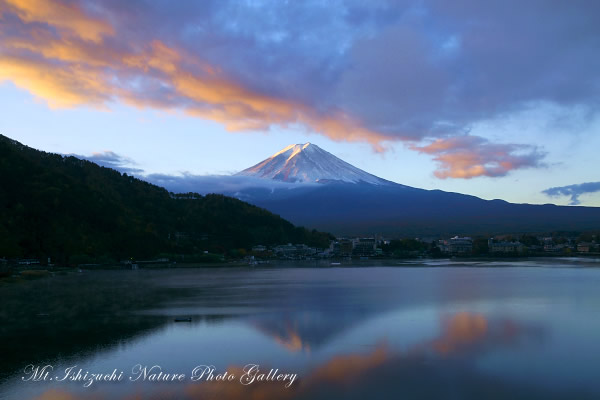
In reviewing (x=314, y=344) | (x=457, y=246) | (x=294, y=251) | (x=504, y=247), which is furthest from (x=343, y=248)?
(x=314, y=344)

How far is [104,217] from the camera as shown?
160 feet

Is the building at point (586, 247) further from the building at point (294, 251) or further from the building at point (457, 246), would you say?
the building at point (294, 251)

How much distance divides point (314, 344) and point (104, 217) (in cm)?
4129

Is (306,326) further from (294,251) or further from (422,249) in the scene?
(422,249)

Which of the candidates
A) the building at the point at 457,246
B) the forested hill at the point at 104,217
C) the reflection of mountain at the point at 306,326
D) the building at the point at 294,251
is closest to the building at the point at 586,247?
the building at the point at 457,246

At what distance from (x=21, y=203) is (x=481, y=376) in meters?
40.0

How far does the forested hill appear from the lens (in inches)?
1592

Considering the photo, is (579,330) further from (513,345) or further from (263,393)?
(263,393)

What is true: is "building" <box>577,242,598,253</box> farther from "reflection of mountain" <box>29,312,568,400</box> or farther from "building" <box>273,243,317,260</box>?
"reflection of mountain" <box>29,312,568,400</box>

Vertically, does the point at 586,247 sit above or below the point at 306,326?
above

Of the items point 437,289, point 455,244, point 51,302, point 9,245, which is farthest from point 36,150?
point 455,244

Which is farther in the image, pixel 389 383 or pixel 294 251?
pixel 294 251

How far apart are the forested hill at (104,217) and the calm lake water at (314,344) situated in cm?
2170

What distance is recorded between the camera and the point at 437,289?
80.3 ft
